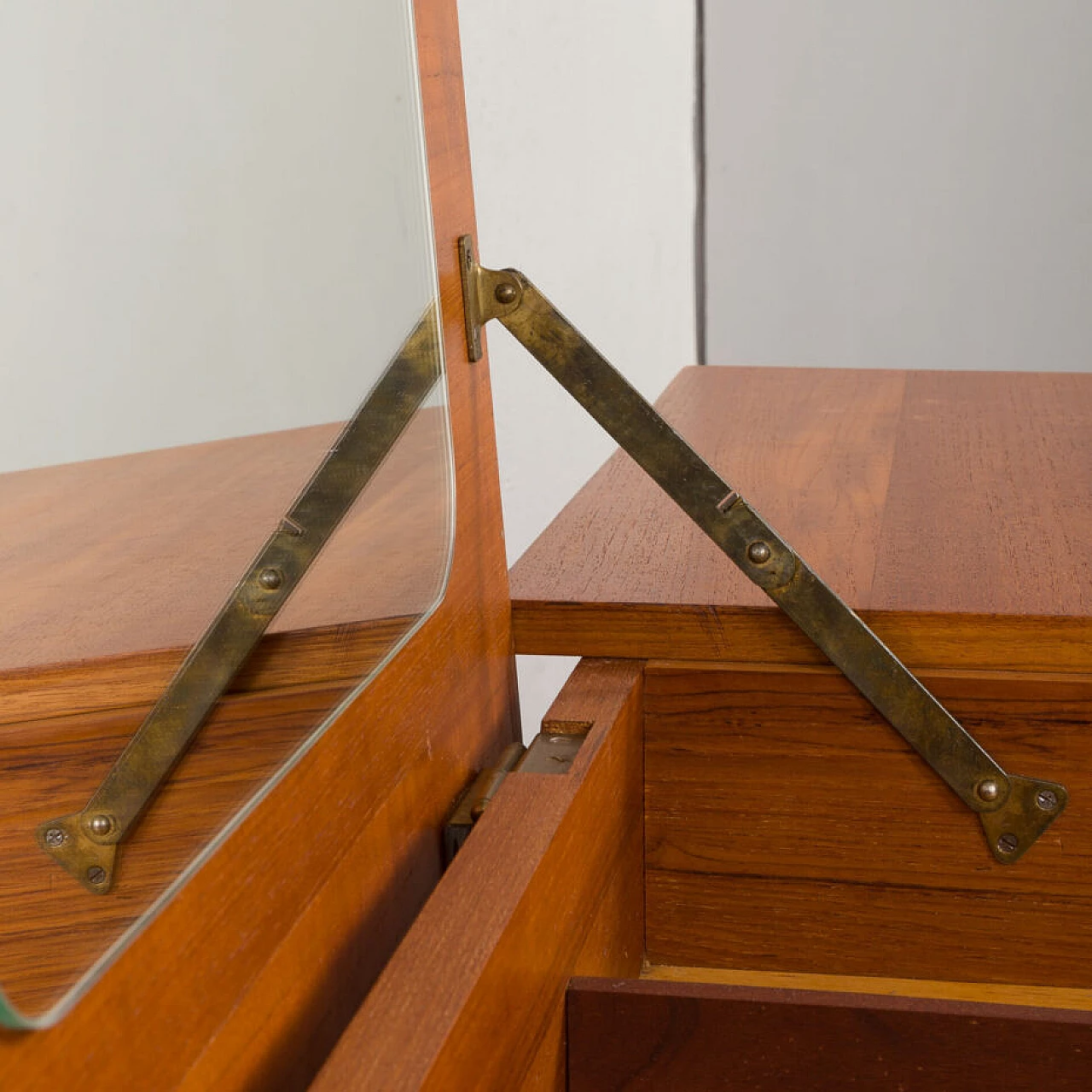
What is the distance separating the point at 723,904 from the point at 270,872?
289mm

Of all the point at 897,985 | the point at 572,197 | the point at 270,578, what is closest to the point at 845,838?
the point at 897,985

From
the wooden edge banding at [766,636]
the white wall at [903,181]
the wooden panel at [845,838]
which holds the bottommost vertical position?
the white wall at [903,181]

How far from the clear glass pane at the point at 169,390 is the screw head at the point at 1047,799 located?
265 millimetres

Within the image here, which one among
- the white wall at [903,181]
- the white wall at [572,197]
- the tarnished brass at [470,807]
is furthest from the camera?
the white wall at [903,181]

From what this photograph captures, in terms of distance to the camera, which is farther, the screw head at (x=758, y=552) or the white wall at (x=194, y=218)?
the screw head at (x=758, y=552)

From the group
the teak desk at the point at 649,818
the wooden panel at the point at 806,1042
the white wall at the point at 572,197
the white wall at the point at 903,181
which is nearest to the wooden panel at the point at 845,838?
the teak desk at the point at 649,818

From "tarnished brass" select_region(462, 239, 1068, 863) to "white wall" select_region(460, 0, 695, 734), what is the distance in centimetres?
78

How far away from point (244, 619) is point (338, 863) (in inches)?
3.8

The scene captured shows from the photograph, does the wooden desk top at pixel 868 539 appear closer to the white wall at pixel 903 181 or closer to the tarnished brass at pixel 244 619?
the tarnished brass at pixel 244 619

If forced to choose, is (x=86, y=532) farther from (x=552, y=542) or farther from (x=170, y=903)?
(x=552, y=542)

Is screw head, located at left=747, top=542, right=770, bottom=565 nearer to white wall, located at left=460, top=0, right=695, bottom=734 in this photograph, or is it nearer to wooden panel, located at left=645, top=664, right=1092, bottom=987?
wooden panel, located at left=645, top=664, right=1092, bottom=987

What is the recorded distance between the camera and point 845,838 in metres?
0.58

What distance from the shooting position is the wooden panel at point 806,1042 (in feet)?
1.27

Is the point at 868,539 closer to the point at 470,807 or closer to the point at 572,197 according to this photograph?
the point at 470,807
